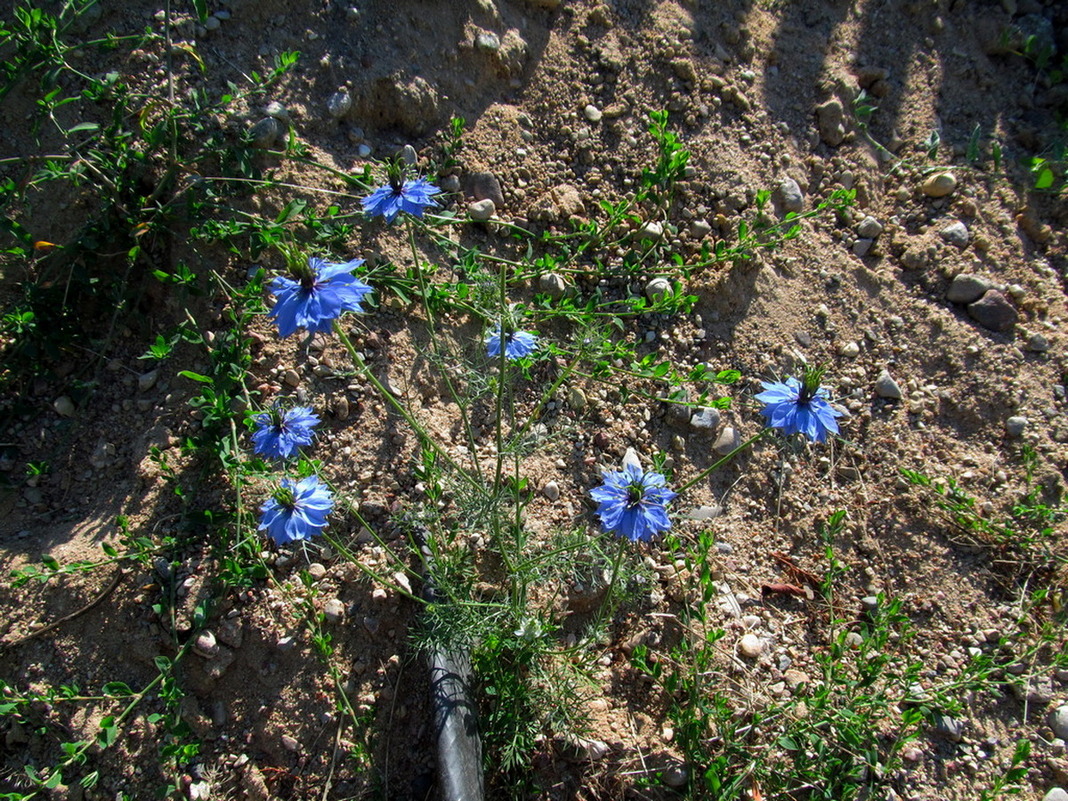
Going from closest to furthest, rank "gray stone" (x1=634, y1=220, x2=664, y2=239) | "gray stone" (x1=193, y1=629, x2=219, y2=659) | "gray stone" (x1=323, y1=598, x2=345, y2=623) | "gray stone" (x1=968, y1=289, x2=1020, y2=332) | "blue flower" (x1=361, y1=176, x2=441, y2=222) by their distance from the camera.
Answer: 1. "blue flower" (x1=361, y1=176, x2=441, y2=222)
2. "gray stone" (x1=193, y1=629, x2=219, y2=659)
3. "gray stone" (x1=323, y1=598, x2=345, y2=623)
4. "gray stone" (x1=634, y1=220, x2=664, y2=239)
5. "gray stone" (x1=968, y1=289, x2=1020, y2=332)

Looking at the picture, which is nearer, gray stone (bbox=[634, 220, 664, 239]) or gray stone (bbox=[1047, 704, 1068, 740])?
gray stone (bbox=[1047, 704, 1068, 740])

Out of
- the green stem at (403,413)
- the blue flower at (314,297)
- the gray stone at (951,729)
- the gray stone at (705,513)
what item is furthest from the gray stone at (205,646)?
the gray stone at (951,729)

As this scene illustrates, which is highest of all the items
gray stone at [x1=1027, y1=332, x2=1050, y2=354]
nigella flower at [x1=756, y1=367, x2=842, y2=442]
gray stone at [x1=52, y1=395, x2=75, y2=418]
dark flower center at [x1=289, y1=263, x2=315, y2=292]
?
gray stone at [x1=52, y1=395, x2=75, y2=418]

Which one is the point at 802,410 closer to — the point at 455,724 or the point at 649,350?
the point at 649,350

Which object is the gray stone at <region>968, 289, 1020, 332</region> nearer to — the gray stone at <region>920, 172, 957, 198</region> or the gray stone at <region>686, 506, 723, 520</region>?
the gray stone at <region>920, 172, 957, 198</region>

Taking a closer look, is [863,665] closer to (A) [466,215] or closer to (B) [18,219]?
(A) [466,215]

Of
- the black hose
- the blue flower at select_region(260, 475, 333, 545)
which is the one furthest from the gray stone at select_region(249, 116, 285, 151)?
the black hose

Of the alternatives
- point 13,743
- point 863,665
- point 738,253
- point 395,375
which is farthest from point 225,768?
point 738,253

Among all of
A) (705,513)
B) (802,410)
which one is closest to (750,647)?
(705,513)
